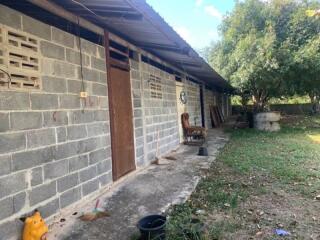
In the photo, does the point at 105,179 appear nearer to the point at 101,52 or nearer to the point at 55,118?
the point at 55,118

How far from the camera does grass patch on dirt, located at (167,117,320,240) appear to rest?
10.5 ft

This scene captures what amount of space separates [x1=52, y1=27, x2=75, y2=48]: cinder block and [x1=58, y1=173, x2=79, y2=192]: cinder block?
164 cm

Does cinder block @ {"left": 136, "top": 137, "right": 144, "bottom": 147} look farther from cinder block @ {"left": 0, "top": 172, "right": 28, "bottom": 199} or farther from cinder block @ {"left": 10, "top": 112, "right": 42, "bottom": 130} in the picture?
cinder block @ {"left": 0, "top": 172, "right": 28, "bottom": 199}

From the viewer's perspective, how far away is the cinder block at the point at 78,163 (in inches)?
147

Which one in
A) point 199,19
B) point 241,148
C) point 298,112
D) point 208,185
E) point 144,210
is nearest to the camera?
point 144,210

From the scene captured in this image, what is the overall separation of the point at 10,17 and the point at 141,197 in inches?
109

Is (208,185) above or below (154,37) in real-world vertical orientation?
below

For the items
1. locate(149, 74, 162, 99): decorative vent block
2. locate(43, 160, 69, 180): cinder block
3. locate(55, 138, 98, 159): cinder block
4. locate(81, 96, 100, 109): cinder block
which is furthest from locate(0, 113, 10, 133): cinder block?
locate(149, 74, 162, 99): decorative vent block

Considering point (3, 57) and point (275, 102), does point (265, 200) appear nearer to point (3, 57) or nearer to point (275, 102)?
point (3, 57)

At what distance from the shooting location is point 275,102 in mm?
33562

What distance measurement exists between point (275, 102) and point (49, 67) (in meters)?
33.4

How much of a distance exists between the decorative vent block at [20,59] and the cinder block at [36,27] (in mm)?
70

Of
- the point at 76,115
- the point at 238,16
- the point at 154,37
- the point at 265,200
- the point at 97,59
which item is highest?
the point at 238,16

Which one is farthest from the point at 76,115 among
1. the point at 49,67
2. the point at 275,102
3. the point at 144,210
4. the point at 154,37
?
the point at 275,102
